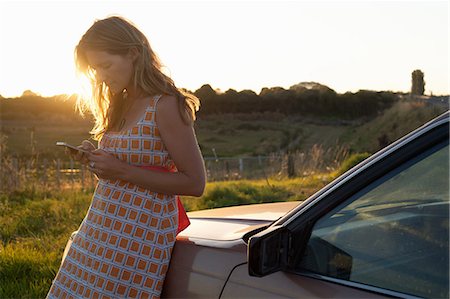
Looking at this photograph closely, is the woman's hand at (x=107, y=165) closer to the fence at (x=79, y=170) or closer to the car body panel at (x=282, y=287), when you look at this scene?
the car body panel at (x=282, y=287)

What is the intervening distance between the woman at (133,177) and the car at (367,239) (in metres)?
0.41

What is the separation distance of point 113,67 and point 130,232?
65 cm

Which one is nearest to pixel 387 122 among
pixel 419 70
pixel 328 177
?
pixel 328 177

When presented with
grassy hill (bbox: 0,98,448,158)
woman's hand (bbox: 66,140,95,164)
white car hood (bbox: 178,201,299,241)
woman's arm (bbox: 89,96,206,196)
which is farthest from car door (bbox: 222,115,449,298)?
grassy hill (bbox: 0,98,448,158)

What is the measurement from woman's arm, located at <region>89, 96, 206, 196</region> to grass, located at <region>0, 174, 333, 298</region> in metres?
2.41

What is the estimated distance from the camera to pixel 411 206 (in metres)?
1.86

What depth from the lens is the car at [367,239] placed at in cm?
169

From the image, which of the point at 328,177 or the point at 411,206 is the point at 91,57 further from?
the point at 328,177

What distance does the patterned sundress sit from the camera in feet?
8.04

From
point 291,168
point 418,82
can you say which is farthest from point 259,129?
point 418,82

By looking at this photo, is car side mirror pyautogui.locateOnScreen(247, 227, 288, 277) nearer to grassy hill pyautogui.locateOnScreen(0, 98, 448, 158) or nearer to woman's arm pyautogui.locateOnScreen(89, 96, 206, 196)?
woman's arm pyautogui.locateOnScreen(89, 96, 206, 196)

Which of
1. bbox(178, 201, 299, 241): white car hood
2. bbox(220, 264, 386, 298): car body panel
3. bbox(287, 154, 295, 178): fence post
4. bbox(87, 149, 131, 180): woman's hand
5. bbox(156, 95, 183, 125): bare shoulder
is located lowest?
bbox(287, 154, 295, 178): fence post

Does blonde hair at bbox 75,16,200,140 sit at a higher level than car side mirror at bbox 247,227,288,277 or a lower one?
higher

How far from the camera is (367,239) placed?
1.85 metres
